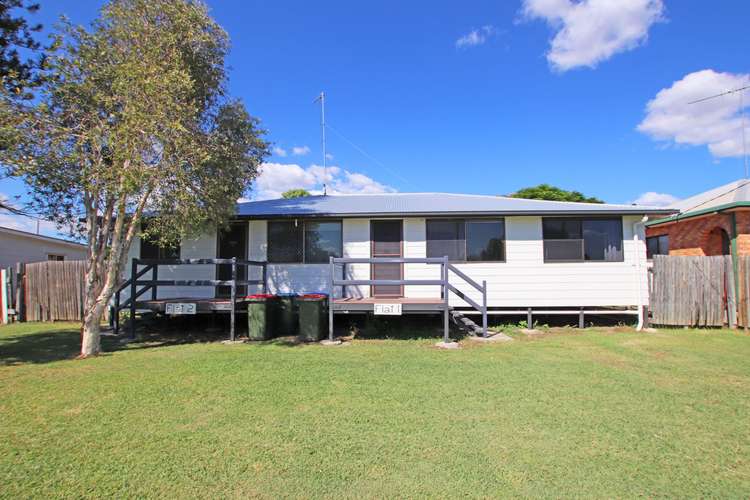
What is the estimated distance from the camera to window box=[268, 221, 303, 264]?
1070 centimetres

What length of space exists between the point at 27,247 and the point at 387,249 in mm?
18026

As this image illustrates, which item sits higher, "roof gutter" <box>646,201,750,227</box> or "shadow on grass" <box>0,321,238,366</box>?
"roof gutter" <box>646,201,750,227</box>

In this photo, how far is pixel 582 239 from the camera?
10.2 meters

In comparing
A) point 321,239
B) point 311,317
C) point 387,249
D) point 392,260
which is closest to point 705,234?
point 387,249

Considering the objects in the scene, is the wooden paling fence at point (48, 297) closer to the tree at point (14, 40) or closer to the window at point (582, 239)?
the tree at point (14, 40)

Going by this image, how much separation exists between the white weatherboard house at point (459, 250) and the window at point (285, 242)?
0.09 ft

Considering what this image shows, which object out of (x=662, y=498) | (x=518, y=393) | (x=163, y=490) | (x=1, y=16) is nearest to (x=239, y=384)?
(x=163, y=490)

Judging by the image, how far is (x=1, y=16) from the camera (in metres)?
7.85

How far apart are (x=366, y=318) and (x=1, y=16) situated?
392 inches

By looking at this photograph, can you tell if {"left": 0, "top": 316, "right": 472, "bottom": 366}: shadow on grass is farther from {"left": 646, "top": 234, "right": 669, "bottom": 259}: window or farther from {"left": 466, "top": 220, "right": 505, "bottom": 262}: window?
{"left": 646, "top": 234, "right": 669, "bottom": 259}: window

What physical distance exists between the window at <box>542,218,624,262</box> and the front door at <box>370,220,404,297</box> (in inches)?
150

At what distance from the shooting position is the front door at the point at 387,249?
34.2 feet

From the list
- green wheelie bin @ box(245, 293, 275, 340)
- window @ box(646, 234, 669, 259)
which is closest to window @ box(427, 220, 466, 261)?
green wheelie bin @ box(245, 293, 275, 340)

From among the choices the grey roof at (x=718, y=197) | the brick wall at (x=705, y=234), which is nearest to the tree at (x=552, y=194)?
the grey roof at (x=718, y=197)
